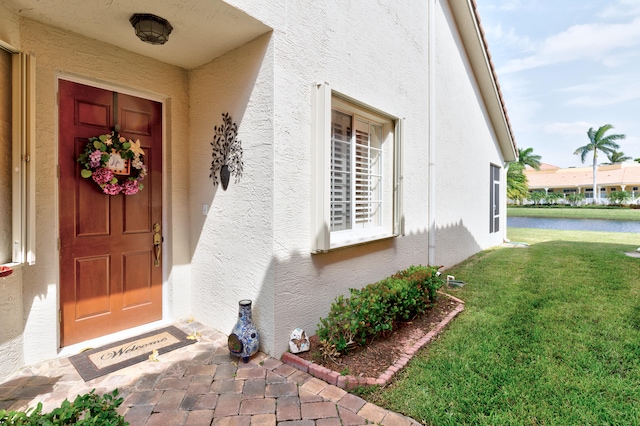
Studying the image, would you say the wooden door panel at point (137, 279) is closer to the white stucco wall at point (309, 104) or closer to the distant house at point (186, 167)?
the distant house at point (186, 167)

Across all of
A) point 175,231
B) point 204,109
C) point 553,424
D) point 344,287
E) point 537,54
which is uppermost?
point 537,54

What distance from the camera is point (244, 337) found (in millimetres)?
3385

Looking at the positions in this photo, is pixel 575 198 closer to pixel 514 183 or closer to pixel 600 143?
pixel 600 143

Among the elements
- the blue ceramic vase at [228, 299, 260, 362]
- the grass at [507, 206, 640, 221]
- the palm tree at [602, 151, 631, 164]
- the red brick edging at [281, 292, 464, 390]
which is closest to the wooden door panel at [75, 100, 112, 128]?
the blue ceramic vase at [228, 299, 260, 362]

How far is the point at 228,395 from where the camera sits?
279cm

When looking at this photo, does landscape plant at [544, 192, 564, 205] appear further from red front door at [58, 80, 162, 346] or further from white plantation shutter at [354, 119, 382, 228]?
red front door at [58, 80, 162, 346]

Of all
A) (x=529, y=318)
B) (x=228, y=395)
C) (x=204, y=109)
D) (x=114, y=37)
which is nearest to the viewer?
(x=228, y=395)

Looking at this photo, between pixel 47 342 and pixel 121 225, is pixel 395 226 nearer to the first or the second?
pixel 121 225

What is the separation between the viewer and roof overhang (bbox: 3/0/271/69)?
2.97 meters

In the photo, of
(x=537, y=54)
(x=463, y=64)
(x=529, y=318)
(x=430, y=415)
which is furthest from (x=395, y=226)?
(x=537, y=54)

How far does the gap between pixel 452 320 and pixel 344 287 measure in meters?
1.76

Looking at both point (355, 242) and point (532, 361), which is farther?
point (355, 242)

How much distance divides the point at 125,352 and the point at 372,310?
9.67 feet

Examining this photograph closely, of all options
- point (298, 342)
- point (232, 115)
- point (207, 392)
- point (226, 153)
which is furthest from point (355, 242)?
point (207, 392)
